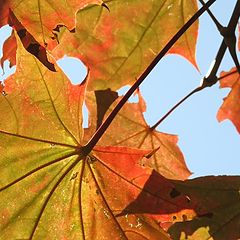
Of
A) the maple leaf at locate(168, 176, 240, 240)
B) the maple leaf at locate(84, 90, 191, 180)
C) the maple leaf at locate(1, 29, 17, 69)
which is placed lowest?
the maple leaf at locate(168, 176, 240, 240)

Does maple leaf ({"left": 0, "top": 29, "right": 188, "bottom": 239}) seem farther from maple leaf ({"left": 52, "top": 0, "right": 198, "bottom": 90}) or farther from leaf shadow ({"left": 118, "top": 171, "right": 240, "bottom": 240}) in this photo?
maple leaf ({"left": 52, "top": 0, "right": 198, "bottom": 90})

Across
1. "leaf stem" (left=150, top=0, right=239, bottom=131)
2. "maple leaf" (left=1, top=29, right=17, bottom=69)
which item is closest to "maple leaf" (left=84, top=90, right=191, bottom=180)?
"leaf stem" (left=150, top=0, right=239, bottom=131)

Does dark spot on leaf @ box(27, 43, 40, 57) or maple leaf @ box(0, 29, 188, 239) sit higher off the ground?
dark spot on leaf @ box(27, 43, 40, 57)

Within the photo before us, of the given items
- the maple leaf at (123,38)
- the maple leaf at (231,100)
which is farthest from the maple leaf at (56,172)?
the maple leaf at (231,100)

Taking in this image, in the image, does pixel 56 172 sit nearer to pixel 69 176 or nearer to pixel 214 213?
pixel 69 176

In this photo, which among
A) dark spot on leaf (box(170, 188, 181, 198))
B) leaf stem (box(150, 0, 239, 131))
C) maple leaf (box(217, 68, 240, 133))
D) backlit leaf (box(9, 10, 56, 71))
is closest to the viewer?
dark spot on leaf (box(170, 188, 181, 198))

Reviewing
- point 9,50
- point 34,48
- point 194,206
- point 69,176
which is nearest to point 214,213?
point 194,206
